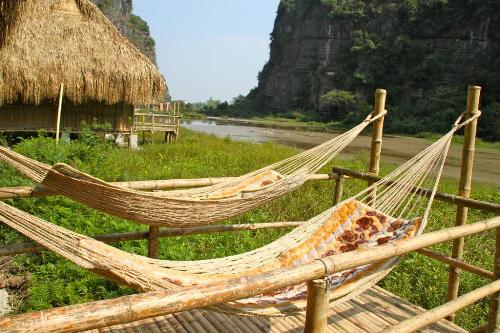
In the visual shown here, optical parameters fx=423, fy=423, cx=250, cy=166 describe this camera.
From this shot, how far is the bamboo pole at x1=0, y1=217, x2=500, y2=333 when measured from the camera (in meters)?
0.70

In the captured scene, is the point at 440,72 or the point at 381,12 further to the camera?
the point at 381,12

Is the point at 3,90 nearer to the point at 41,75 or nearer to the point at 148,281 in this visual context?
the point at 41,75

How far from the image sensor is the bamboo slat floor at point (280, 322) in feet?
5.96

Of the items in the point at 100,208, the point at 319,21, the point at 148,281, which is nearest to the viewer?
the point at 148,281

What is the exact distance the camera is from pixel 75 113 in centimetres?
858

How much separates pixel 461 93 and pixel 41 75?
2186 centimetres

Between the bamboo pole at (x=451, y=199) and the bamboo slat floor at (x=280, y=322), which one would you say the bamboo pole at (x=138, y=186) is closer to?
the bamboo pole at (x=451, y=199)

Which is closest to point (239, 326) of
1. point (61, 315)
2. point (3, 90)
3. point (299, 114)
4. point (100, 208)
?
point (100, 208)

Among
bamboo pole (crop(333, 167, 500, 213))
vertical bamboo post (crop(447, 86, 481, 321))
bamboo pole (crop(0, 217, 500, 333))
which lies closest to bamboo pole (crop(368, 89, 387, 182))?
bamboo pole (crop(333, 167, 500, 213))

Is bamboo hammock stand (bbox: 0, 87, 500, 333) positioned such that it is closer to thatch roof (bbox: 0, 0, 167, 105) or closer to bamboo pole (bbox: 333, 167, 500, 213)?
bamboo pole (bbox: 333, 167, 500, 213)

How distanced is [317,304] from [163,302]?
424 mm

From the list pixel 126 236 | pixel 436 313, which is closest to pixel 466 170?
pixel 436 313

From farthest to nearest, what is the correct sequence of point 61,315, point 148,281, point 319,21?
point 319,21 < point 148,281 < point 61,315

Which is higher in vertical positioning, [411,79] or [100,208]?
[411,79]
